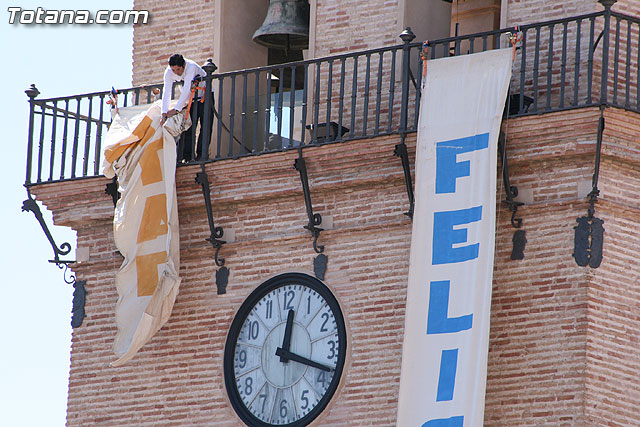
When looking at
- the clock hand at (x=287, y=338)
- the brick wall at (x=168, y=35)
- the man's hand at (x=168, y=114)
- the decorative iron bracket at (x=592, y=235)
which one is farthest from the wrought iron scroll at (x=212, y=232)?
the decorative iron bracket at (x=592, y=235)

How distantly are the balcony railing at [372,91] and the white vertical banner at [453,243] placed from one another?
12.0 inches

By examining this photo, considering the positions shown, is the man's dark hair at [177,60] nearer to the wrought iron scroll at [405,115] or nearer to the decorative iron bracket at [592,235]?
the wrought iron scroll at [405,115]

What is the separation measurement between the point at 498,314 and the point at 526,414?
93 cm

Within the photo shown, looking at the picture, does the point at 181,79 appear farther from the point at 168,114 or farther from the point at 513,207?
the point at 513,207

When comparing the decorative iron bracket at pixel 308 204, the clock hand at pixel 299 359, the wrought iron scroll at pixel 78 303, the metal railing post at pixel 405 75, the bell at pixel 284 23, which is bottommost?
the clock hand at pixel 299 359

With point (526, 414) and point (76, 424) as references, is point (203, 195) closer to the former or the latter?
point (76, 424)

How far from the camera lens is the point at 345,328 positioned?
18.6 meters

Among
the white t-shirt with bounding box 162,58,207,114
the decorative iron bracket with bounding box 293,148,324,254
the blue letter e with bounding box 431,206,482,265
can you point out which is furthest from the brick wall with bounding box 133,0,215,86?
the blue letter e with bounding box 431,206,482,265

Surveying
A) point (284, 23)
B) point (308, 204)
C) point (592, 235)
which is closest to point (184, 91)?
point (284, 23)

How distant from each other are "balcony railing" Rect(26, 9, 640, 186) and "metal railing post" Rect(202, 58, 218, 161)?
13mm

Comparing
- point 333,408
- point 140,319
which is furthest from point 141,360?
point 333,408

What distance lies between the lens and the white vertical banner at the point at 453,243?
56.5ft

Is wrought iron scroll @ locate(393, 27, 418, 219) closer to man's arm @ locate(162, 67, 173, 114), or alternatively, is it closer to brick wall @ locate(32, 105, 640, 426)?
brick wall @ locate(32, 105, 640, 426)

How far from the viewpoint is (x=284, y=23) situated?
66.6 ft
